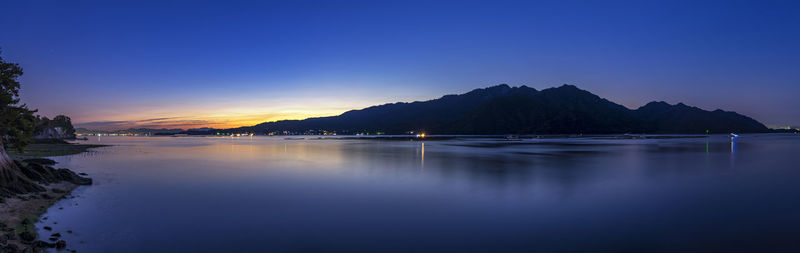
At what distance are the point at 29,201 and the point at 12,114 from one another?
7.10m

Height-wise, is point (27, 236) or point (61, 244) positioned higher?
point (27, 236)

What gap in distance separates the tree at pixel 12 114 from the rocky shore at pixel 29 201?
1.64 m

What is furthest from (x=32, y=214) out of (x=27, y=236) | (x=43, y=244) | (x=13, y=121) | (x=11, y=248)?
(x=13, y=121)

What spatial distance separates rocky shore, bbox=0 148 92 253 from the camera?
9.74 metres

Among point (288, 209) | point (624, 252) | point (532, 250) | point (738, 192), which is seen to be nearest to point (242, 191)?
point (288, 209)

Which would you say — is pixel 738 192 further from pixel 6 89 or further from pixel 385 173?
pixel 6 89

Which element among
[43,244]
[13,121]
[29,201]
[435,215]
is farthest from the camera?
[13,121]

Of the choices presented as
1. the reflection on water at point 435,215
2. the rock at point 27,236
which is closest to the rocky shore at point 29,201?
the rock at point 27,236

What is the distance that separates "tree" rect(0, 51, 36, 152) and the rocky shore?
1.64 m

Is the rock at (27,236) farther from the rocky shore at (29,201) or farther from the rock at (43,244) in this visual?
the rock at (43,244)

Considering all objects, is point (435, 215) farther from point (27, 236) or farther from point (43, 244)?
point (27, 236)

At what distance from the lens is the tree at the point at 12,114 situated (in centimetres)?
1891

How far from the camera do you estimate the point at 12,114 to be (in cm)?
1911

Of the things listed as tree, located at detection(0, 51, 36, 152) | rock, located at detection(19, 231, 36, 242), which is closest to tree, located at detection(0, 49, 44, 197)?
tree, located at detection(0, 51, 36, 152)
